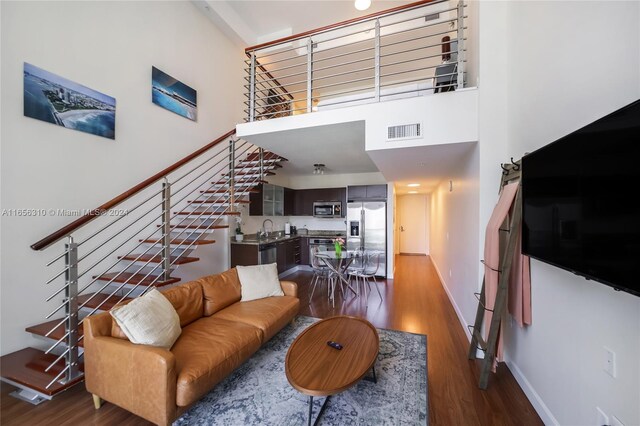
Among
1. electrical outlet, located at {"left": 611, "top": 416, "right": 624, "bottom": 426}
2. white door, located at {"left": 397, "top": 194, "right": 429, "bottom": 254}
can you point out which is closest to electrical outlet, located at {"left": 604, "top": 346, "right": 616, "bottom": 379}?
electrical outlet, located at {"left": 611, "top": 416, "right": 624, "bottom": 426}

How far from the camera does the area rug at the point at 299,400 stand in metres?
1.69

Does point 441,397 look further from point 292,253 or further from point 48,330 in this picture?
point 292,253

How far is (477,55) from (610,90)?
1.62m

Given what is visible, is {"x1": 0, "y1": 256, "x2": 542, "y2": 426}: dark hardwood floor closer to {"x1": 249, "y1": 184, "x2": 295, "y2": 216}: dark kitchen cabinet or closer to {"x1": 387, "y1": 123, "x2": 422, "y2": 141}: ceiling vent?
{"x1": 387, "y1": 123, "x2": 422, "y2": 141}: ceiling vent

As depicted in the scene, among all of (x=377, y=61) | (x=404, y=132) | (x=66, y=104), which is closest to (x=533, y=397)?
(x=404, y=132)

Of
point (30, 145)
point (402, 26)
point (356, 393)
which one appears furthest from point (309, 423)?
point (402, 26)

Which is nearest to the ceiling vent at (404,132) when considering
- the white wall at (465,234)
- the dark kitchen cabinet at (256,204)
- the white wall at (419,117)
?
the white wall at (419,117)

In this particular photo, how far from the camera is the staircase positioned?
75.5 inches

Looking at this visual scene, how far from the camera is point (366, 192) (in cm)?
580

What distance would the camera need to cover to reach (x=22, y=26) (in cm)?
226

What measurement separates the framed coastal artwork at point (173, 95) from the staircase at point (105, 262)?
2.64 feet

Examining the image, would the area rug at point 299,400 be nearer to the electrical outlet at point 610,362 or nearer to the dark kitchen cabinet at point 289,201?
the electrical outlet at point 610,362

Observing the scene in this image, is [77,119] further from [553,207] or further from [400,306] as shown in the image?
[400,306]

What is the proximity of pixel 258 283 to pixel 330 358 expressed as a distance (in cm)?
151
